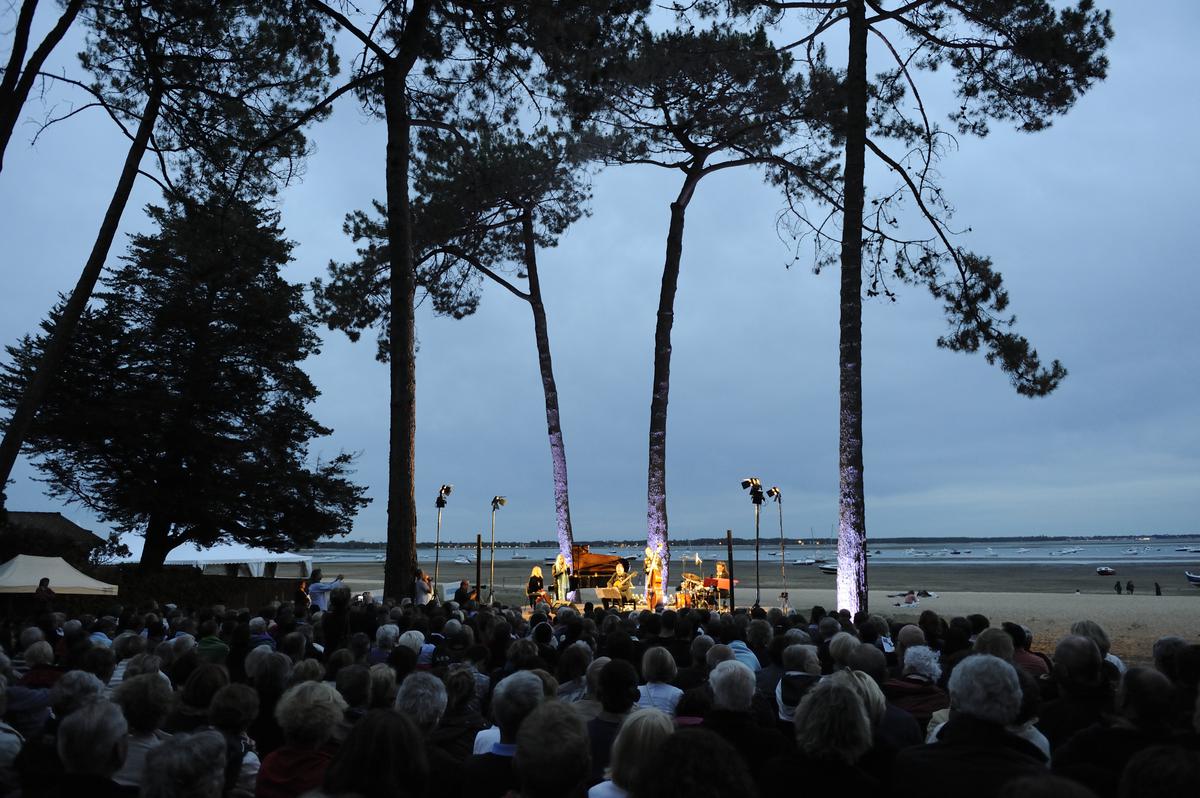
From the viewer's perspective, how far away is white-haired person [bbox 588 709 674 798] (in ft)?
8.63

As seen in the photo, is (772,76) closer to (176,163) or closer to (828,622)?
(176,163)

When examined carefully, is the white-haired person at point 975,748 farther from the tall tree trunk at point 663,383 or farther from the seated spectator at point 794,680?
the tall tree trunk at point 663,383

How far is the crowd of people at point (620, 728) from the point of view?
7.95ft

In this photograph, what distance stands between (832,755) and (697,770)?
0.81 m

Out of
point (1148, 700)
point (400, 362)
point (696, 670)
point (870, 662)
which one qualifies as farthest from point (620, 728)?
point (400, 362)

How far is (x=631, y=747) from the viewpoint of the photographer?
267 cm

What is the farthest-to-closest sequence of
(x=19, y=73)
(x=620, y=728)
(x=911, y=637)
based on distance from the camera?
(x=19, y=73), (x=911, y=637), (x=620, y=728)

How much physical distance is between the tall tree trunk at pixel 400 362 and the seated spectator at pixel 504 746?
821cm

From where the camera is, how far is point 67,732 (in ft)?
9.04

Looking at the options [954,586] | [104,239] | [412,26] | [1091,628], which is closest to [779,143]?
[412,26]

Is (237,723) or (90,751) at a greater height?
(90,751)

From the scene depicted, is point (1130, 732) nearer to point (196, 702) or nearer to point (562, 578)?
A: point (196, 702)

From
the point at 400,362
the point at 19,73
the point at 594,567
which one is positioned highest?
the point at 19,73

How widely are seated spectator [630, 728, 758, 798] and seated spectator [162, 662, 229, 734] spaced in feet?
8.27
